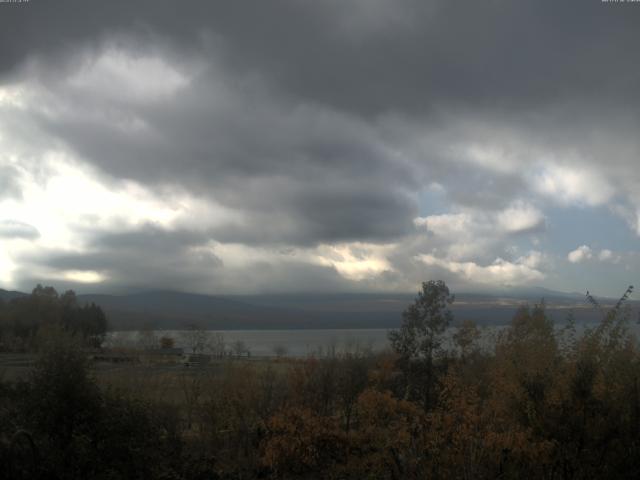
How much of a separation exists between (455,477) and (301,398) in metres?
10.6

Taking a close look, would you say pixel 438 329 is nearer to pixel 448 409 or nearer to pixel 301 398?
pixel 301 398

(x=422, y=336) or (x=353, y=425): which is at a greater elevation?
(x=422, y=336)

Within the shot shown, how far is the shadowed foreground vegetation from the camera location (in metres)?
10.7

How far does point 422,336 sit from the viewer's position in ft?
83.7

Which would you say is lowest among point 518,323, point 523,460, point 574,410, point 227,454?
point 227,454

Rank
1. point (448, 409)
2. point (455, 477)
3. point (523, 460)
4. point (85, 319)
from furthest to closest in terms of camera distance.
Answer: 1. point (85, 319)
2. point (448, 409)
3. point (523, 460)
4. point (455, 477)

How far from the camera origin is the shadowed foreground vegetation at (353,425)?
10688mm

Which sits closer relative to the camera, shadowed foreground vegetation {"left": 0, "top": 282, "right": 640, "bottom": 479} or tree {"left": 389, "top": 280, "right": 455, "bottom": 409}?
shadowed foreground vegetation {"left": 0, "top": 282, "right": 640, "bottom": 479}

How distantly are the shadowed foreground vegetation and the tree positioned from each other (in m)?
5.06

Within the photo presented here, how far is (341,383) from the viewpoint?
21.7 m

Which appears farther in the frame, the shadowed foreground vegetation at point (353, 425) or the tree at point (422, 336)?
the tree at point (422, 336)

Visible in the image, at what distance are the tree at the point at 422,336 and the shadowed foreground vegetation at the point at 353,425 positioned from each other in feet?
16.6

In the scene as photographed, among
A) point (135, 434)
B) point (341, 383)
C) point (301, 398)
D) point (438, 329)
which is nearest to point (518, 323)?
point (438, 329)

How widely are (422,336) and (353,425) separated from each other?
6.39 m
